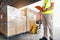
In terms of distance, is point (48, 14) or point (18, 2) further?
point (18, 2)

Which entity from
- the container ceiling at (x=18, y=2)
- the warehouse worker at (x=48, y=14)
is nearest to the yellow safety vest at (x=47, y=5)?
the warehouse worker at (x=48, y=14)

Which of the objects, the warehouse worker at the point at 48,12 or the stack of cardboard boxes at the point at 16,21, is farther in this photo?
the stack of cardboard boxes at the point at 16,21

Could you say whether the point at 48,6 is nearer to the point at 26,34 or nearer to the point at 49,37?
the point at 49,37

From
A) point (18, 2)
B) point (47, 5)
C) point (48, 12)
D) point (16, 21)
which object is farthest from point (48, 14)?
point (16, 21)

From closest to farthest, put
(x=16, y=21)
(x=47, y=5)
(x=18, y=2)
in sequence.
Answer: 1. (x=47, y=5)
2. (x=18, y=2)
3. (x=16, y=21)

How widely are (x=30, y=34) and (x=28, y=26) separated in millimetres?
216

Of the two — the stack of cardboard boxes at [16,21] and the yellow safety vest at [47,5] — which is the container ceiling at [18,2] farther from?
the yellow safety vest at [47,5]

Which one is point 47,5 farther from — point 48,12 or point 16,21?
point 16,21

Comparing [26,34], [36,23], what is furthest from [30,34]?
[36,23]

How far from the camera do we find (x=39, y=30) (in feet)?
7.90

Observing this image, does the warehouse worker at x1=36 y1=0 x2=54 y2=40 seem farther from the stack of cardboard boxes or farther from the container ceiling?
the stack of cardboard boxes

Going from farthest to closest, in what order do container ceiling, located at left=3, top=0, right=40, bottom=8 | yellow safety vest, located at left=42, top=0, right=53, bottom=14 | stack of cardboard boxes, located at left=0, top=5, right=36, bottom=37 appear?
stack of cardboard boxes, located at left=0, top=5, right=36, bottom=37, container ceiling, located at left=3, top=0, right=40, bottom=8, yellow safety vest, located at left=42, top=0, right=53, bottom=14

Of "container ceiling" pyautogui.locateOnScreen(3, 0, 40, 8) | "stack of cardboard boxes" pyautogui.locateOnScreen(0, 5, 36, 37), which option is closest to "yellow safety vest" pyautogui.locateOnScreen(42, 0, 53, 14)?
"container ceiling" pyautogui.locateOnScreen(3, 0, 40, 8)

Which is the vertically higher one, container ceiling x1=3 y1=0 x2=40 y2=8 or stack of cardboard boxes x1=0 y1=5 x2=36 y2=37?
container ceiling x1=3 y1=0 x2=40 y2=8
